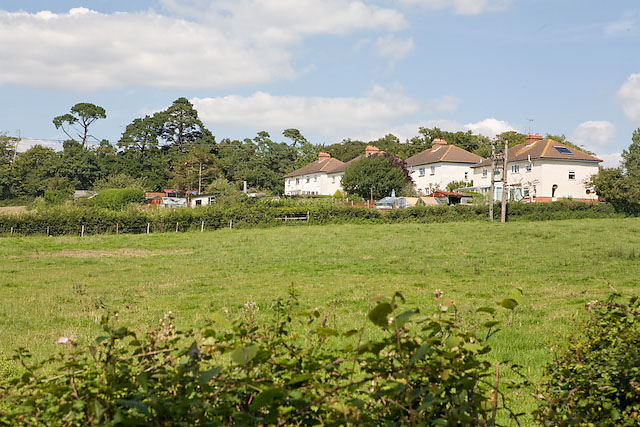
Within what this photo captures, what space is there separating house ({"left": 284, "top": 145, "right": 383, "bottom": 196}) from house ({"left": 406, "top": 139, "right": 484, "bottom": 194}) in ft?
24.5

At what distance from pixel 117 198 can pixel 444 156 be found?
3905cm

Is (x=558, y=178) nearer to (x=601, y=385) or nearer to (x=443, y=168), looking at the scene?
(x=443, y=168)

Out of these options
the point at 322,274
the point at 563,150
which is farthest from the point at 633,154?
the point at 322,274

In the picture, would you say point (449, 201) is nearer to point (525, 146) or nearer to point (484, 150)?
point (525, 146)

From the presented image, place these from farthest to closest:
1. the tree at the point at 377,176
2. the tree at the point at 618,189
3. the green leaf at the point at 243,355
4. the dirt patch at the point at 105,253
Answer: the tree at the point at 377,176, the tree at the point at 618,189, the dirt patch at the point at 105,253, the green leaf at the point at 243,355

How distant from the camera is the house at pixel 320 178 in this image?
7681 cm

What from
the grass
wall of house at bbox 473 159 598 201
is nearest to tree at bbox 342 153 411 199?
wall of house at bbox 473 159 598 201

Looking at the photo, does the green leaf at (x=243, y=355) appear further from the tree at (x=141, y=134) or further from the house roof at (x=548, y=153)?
the tree at (x=141, y=134)

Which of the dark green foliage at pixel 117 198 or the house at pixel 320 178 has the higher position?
the house at pixel 320 178

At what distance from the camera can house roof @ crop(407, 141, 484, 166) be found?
219 ft

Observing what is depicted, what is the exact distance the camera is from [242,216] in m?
41.6

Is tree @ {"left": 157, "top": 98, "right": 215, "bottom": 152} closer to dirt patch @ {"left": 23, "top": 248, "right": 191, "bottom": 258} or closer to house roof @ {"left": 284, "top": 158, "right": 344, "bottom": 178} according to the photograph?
house roof @ {"left": 284, "top": 158, "right": 344, "bottom": 178}

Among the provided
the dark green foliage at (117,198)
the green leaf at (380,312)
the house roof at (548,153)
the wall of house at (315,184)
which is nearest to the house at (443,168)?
the house roof at (548,153)

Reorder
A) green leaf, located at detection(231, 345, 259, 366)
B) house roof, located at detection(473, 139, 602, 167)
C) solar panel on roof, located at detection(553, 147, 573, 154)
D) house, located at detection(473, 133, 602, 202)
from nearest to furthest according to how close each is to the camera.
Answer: green leaf, located at detection(231, 345, 259, 366)
house, located at detection(473, 133, 602, 202)
house roof, located at detection(473, 139, 602, 167)
solar panel on roof, located at detection(553, 147, 573, 154)
